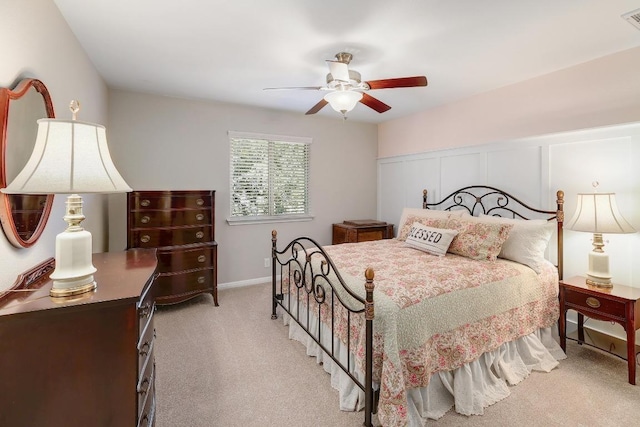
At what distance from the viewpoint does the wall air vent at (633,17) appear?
1.90 m

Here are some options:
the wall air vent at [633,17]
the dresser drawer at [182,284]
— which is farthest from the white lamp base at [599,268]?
the dresser drawer at [182,284]

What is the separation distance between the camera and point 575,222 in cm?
248

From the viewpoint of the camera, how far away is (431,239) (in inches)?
115

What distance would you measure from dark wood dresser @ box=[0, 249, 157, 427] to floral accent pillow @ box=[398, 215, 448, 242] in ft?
9.20

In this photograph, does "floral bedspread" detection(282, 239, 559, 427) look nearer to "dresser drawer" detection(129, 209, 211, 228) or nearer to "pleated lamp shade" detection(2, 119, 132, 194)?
"pleated lamp shade" detection(2, 119, 132, 194)

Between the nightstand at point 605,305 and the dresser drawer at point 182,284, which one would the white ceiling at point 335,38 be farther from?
the dresser drawer at point 182,284

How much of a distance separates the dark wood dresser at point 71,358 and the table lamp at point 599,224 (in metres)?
3.18

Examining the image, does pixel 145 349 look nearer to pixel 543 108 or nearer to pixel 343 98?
pixel 343 98

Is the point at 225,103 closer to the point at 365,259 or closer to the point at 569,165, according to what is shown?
the point at 365,259

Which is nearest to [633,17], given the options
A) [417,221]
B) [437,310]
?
[417,221]

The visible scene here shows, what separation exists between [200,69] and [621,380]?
4.31 metres

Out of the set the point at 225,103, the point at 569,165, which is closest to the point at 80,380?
the point at 225,103

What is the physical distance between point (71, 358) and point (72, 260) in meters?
0.37

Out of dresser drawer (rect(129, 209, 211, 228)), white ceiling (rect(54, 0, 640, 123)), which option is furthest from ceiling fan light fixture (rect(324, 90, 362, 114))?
dresser drawer (rect(129, 209, 211, 228))
